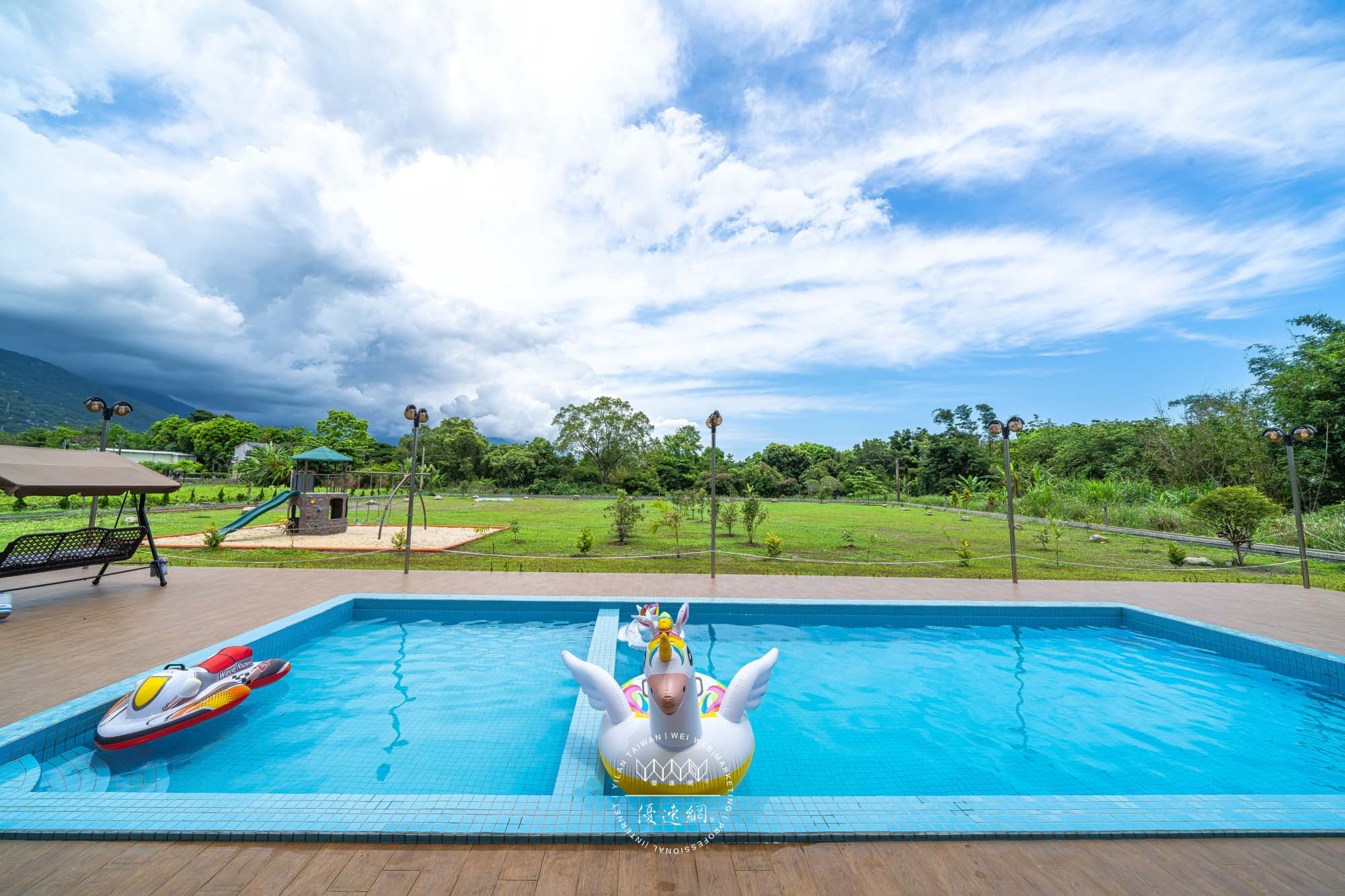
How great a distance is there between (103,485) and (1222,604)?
15769mm

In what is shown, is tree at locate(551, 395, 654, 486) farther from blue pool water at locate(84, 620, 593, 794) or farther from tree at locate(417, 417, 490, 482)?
blue pool water at locate(84, 620, 593, 794)

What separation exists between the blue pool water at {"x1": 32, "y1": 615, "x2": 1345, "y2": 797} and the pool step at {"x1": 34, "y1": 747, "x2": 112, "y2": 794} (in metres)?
0.01

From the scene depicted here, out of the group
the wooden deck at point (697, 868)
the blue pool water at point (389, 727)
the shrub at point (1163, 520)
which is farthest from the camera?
the shrub at point (1163, 520)

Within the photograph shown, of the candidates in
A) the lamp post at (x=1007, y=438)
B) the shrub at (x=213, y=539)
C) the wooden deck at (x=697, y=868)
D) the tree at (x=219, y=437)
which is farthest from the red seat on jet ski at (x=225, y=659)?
the tree at (x=219, y=437)

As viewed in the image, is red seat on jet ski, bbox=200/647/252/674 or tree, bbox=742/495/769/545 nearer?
red seat on jet ski, bbox=200/647/252/674

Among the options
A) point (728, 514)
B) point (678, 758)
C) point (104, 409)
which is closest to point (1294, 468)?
point (728, 514)

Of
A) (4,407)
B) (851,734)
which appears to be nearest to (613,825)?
(851,734)

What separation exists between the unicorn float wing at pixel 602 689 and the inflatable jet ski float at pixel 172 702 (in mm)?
2850

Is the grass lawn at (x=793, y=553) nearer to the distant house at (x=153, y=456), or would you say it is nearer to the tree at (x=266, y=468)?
the tree at (x=266, y=468)

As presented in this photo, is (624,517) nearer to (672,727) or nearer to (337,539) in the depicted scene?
(337,539)

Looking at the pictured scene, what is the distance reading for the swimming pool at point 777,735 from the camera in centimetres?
263

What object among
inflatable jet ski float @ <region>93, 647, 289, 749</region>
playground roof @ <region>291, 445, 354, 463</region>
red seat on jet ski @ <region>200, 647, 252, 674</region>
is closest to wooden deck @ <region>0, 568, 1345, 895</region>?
inflatable jet ski float @ <region>93, 647, 289, 749</region>

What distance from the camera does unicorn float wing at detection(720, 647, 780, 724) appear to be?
3.34 metres

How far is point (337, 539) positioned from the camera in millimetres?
14203
